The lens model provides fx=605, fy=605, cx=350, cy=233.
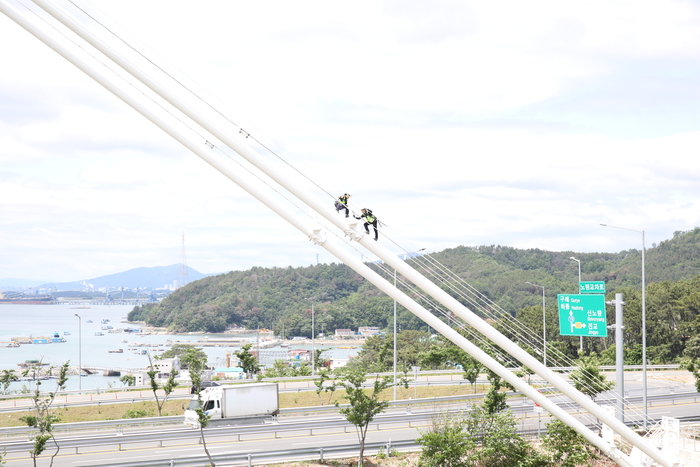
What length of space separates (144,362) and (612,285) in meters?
110

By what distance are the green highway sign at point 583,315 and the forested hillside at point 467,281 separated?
41.5m

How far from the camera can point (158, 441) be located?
32.1m

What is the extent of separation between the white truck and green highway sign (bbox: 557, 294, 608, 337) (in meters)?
18.2

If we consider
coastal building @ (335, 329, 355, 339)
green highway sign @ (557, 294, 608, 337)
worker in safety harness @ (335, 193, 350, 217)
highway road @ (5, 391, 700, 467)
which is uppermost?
worker in safety harness @ (335, 193, 350, 217)

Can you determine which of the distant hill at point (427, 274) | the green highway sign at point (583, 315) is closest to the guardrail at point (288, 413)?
the green highway sign at point (583, 315)

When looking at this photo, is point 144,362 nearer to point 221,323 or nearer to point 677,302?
point 221,323

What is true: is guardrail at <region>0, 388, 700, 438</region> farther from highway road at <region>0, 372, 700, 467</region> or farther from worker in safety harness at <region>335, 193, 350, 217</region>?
worker in safety harness at <region>335, 193, 350, 217</region>

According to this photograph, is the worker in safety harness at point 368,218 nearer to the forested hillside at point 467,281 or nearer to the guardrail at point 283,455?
the guardrail at point 283,455

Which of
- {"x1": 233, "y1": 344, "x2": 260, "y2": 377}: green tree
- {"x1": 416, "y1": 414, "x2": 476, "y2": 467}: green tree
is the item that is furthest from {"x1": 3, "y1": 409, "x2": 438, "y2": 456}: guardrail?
{"x1": 233, "y1": 344, "x2": 260, "y2": 377}: green tree

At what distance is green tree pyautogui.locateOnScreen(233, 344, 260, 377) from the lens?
4402cm

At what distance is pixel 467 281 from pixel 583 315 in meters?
108

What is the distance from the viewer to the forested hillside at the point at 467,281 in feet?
401

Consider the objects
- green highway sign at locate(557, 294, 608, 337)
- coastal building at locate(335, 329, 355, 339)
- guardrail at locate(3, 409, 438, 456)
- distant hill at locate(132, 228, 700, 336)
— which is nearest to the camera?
guardrail at locate(3, 409, 438, 456)

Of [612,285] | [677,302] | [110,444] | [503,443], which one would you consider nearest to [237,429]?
[110,444]
